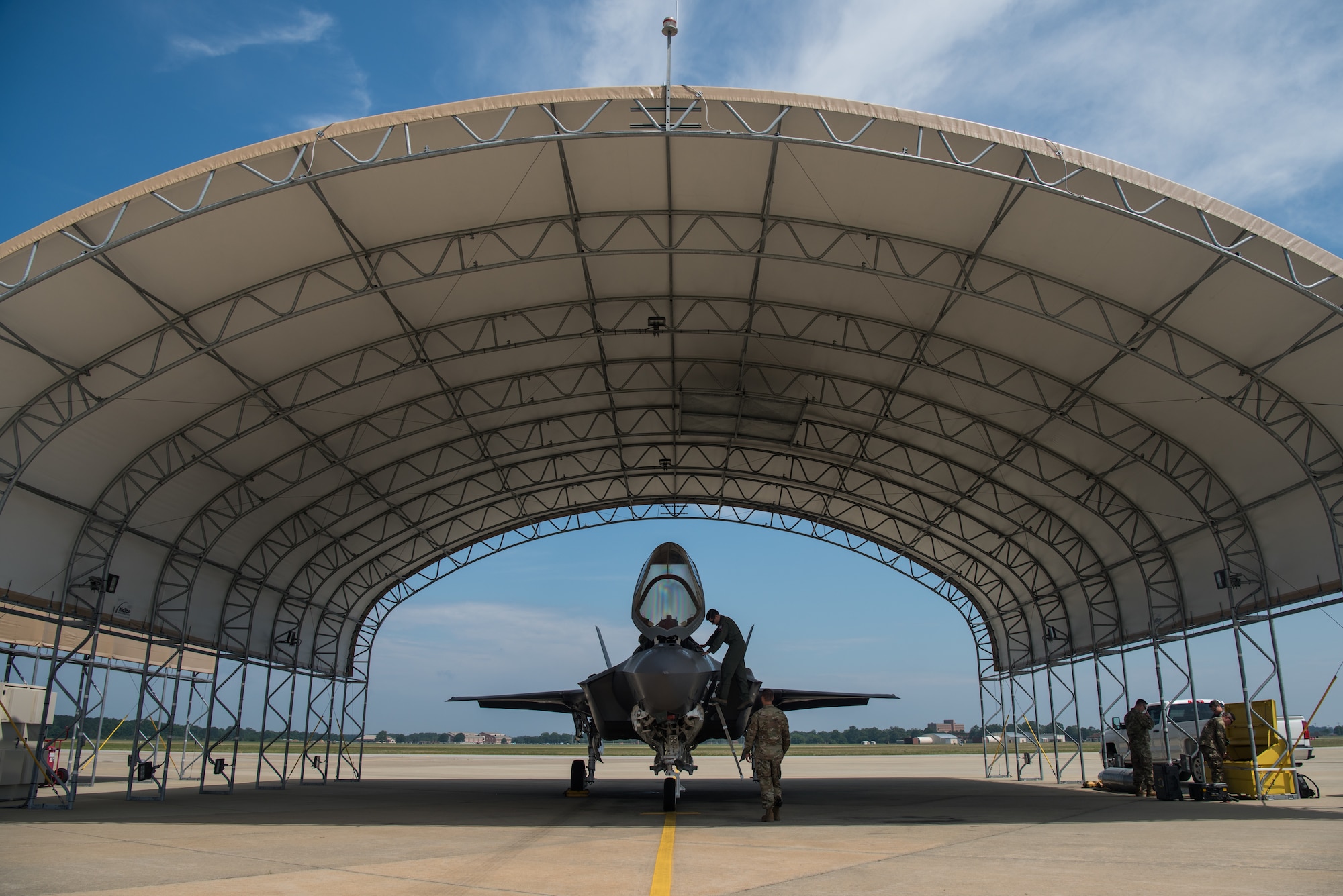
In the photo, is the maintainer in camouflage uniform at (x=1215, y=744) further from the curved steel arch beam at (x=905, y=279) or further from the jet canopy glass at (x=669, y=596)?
the jet canopy glass at (x=669, y=596)

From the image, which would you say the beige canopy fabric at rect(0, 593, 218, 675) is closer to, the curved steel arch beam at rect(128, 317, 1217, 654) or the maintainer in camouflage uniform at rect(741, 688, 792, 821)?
the curved steel arch beam at rect(128, 317, 1217, 654)

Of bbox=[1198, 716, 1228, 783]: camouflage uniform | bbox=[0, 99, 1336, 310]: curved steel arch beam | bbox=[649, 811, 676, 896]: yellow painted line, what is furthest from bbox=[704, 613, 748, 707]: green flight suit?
bbox=[1198, 716, 1228, 783]: camouflage uniform

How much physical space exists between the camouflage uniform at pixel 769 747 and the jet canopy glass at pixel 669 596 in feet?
7.85

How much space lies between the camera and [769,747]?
10.5m

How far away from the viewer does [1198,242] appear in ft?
36.1

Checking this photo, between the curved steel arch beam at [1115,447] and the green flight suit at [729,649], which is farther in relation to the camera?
the curved steel arch beam at [1115,447]

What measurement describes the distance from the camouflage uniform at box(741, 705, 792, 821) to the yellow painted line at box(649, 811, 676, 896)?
129 centimetres

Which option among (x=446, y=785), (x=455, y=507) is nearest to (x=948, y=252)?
(x=455, y=507)

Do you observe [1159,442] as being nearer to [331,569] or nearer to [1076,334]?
[1076,334]

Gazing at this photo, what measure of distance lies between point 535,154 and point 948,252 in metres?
6.71

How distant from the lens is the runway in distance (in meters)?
11.9

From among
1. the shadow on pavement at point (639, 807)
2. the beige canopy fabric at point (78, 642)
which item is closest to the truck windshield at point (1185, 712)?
the shadow on pavement at point (639, 807)

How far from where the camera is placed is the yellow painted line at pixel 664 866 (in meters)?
5.73

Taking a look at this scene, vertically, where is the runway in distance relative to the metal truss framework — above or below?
below
